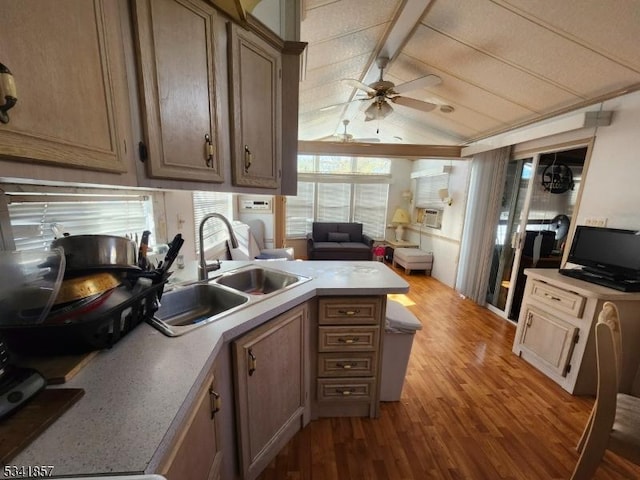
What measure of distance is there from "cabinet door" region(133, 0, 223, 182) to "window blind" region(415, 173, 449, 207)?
4.49 meters

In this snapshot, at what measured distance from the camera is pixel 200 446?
75cm

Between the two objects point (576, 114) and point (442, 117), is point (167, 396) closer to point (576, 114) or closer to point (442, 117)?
point (576, 114)

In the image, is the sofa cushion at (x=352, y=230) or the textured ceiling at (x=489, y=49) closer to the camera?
the textured ceiling at (x=489, y=49)

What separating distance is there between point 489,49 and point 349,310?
227cm

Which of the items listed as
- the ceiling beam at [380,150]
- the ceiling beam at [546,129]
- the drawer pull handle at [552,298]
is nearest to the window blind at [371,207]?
the ceiling beam at [380,150]

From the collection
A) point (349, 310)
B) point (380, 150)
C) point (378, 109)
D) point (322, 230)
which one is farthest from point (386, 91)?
point (322, 230)

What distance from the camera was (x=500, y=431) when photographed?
1.59 m

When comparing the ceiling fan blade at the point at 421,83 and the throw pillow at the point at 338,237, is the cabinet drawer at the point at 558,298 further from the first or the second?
the throw pillow at the point at 338,237

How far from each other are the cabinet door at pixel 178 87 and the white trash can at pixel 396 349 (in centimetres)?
139

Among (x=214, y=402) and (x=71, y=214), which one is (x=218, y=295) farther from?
(x=71, y=214)

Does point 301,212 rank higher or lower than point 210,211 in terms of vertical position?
lower

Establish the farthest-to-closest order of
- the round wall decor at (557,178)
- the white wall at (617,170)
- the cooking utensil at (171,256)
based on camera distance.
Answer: the round wall decor at (557,178) → the white wall at (617,170) → the cooking utensil at (171,256)

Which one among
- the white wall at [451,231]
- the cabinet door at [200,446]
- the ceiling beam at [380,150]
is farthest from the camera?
the white wall at [451,231]

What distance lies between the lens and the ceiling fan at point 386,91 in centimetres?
226
